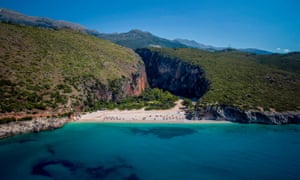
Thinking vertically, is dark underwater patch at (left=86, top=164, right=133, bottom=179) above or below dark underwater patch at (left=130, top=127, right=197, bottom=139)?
above

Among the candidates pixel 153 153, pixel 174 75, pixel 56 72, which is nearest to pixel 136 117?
pixel 153 153

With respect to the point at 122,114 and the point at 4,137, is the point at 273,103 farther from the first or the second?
the point at 4,137

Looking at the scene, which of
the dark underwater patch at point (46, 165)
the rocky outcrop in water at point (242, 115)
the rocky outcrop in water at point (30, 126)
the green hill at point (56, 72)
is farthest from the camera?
the rocky outcrop in water at point (242, 115)

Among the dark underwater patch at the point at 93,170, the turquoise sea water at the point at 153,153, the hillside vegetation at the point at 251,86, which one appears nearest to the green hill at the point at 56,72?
the turquoise sea water at the point at 153,153

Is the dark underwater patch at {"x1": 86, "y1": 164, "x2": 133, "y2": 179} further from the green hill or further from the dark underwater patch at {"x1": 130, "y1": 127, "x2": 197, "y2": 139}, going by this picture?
the green hill

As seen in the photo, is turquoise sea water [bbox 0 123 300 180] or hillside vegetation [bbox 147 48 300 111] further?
hillside vegetation [bbox 147 48 300 111]

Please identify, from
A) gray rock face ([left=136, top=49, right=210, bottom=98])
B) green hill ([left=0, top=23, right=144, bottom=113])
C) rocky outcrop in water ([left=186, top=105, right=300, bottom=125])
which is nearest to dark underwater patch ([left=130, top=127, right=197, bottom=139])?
rocky outcrop in water ([left=186, top=105, right=300, bottom=125])

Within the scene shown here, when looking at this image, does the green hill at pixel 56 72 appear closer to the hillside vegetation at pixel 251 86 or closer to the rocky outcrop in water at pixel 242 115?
the rocky outcrop in water at pixel 242 115

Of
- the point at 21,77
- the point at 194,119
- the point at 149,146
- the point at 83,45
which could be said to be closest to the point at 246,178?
the point at 149,146
